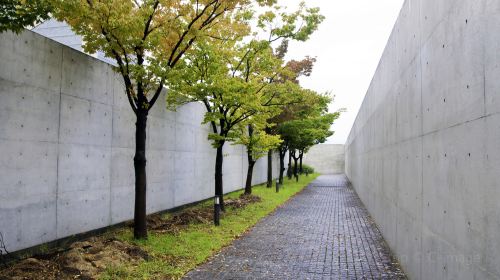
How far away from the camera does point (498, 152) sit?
2818 mm

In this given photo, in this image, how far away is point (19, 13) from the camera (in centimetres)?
561

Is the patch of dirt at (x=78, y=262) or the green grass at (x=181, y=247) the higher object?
the patch of dirt at (x=78, y=262)

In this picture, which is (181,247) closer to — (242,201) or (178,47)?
(178,47)

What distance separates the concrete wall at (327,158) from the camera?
172ft

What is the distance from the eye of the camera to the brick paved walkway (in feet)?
20.6

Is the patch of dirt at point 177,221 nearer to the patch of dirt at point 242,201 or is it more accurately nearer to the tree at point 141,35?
the tree at point 141,35

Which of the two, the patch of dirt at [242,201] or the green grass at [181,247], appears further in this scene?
the patch of dirt at [242,201]

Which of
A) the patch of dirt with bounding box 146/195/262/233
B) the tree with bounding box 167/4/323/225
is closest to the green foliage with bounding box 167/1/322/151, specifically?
the tree with bounding box 167/4/323/225

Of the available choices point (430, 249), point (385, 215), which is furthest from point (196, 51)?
point (430, 249)

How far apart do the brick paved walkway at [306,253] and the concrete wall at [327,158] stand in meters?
40.8

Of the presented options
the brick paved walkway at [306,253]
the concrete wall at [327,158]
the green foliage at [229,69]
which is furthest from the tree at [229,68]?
the concrete wall at [327,158]

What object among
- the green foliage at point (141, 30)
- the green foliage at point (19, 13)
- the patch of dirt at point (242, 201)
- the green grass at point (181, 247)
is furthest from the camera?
the patch of dirt at point (242, 201)

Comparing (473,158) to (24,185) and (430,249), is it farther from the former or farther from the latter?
(24,185)

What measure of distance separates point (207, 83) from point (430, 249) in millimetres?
7533
